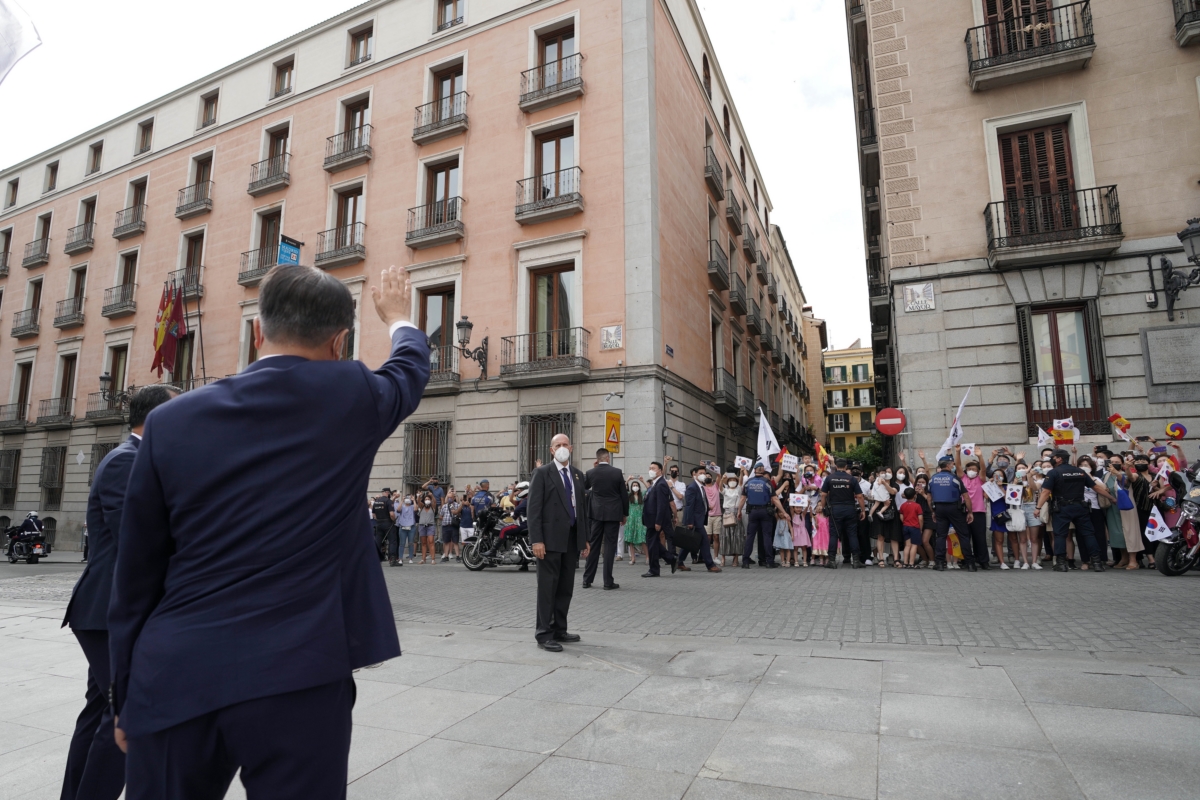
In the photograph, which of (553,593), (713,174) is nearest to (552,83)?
(713,174)

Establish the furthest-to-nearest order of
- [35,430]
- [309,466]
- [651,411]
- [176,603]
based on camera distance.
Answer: [35,430]
[651,411]
[309,466]
[176,603]

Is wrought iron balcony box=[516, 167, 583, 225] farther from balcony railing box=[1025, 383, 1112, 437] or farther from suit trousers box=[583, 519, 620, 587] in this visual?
balcony railing box=[1025, 383, 1112, 437]

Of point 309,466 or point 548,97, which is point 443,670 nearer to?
point 309,466

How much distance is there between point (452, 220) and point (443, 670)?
1732 centimetres

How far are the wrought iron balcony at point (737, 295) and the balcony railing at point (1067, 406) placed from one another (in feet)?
40.5

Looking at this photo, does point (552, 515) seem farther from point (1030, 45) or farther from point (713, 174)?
point (713, 174)

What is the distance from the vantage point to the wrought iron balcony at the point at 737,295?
2570 centimetres

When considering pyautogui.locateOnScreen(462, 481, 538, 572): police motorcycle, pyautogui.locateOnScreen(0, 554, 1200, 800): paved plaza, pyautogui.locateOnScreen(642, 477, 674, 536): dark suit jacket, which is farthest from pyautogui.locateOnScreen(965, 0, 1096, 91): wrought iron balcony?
pyautogui.locateOnScreen(462, 481, 538, 572): police motorcycle

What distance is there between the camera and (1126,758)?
3.09 m

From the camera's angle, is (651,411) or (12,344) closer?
(651,411)

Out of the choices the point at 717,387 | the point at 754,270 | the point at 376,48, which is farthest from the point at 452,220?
the point at 754,270

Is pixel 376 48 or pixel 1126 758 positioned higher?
pixel 376 48

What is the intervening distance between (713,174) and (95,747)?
24.2 meters

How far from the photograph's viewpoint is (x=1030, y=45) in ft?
51.5
